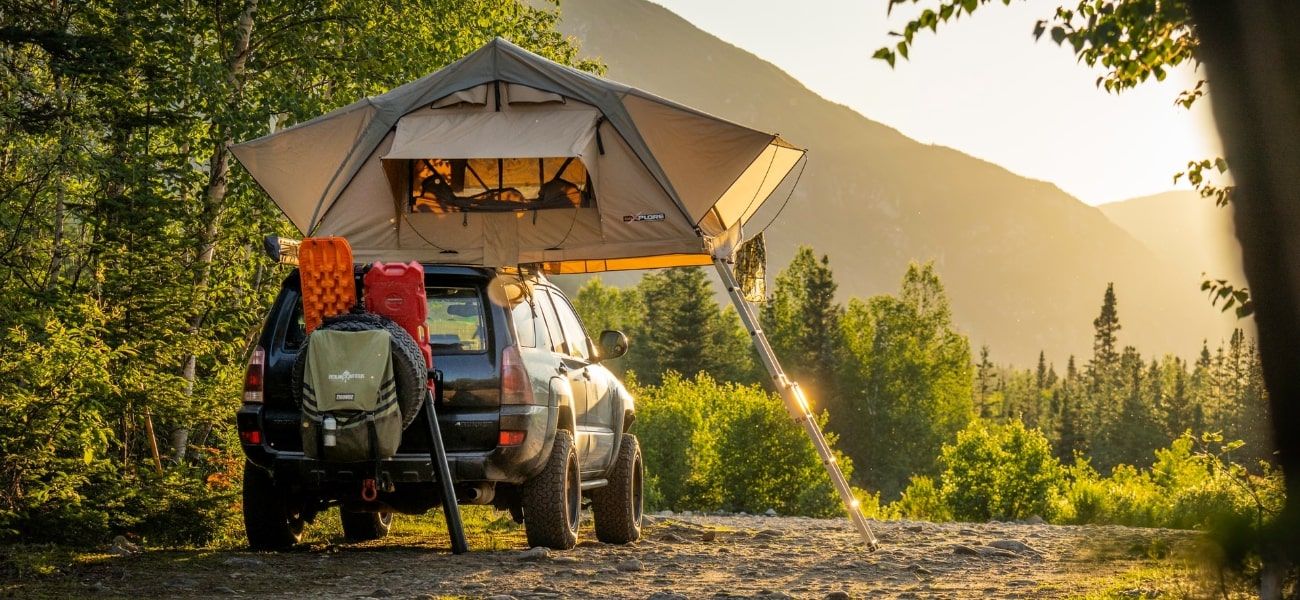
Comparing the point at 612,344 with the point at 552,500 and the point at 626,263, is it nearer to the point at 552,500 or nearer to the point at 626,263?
the point at 626,263

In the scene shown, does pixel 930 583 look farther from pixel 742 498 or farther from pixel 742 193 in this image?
pixel 742 498

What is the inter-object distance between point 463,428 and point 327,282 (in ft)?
4.17

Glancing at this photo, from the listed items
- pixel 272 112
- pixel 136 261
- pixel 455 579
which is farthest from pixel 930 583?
pixel 272 112

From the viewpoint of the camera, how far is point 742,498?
5894 cm

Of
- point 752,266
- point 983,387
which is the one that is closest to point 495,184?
point 752,266

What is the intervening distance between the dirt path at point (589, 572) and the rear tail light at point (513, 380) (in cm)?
104

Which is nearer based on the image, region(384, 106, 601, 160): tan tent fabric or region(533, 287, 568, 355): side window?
region(533, 287, 568, 355): side window

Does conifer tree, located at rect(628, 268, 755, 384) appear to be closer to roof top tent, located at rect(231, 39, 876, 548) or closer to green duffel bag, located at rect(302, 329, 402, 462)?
roof top tent, located at rect(231, 39, 876, 548)

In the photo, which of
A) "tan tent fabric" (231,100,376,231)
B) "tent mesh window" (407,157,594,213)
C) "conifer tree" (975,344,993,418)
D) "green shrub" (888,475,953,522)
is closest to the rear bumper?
"tent mesh window" (407,157,594,213)

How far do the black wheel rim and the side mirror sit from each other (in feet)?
4.85

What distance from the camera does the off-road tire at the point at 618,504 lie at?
11016 millimetres

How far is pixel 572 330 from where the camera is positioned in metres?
10.9

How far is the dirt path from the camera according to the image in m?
7.19

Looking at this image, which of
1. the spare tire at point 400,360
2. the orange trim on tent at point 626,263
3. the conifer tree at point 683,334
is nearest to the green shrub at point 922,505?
the conifer tree at point 683,334
